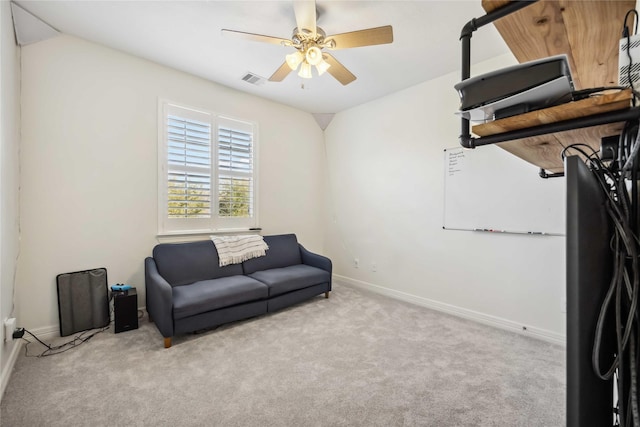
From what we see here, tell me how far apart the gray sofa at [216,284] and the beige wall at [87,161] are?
0.40m

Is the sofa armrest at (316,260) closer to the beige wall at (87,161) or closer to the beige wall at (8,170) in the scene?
the beige wall at (87,161)

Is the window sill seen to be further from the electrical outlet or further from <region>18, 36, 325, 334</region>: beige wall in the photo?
the electrical outlet

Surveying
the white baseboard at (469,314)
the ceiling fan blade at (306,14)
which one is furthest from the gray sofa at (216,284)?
the ceiling fan blade at (306,14)

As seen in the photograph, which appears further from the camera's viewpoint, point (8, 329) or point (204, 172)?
point (204, 172)

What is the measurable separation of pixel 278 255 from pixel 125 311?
177cm

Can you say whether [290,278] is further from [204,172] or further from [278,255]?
[204,172]

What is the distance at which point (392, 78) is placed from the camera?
3350 mm

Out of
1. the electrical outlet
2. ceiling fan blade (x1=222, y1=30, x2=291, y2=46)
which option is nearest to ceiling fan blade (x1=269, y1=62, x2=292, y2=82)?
ceiling fan blade (x1=222, y1=30, x2=291, y2=46)

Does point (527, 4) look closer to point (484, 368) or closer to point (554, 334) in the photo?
point (484, 368)

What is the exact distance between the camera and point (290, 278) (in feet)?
10.6

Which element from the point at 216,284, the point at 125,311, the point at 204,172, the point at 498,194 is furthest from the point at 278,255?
the point at 498,194

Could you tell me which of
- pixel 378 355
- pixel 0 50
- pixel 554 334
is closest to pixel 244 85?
pixel 0 50

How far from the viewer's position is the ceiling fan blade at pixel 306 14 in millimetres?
1945

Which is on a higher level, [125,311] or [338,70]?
[338,70]
